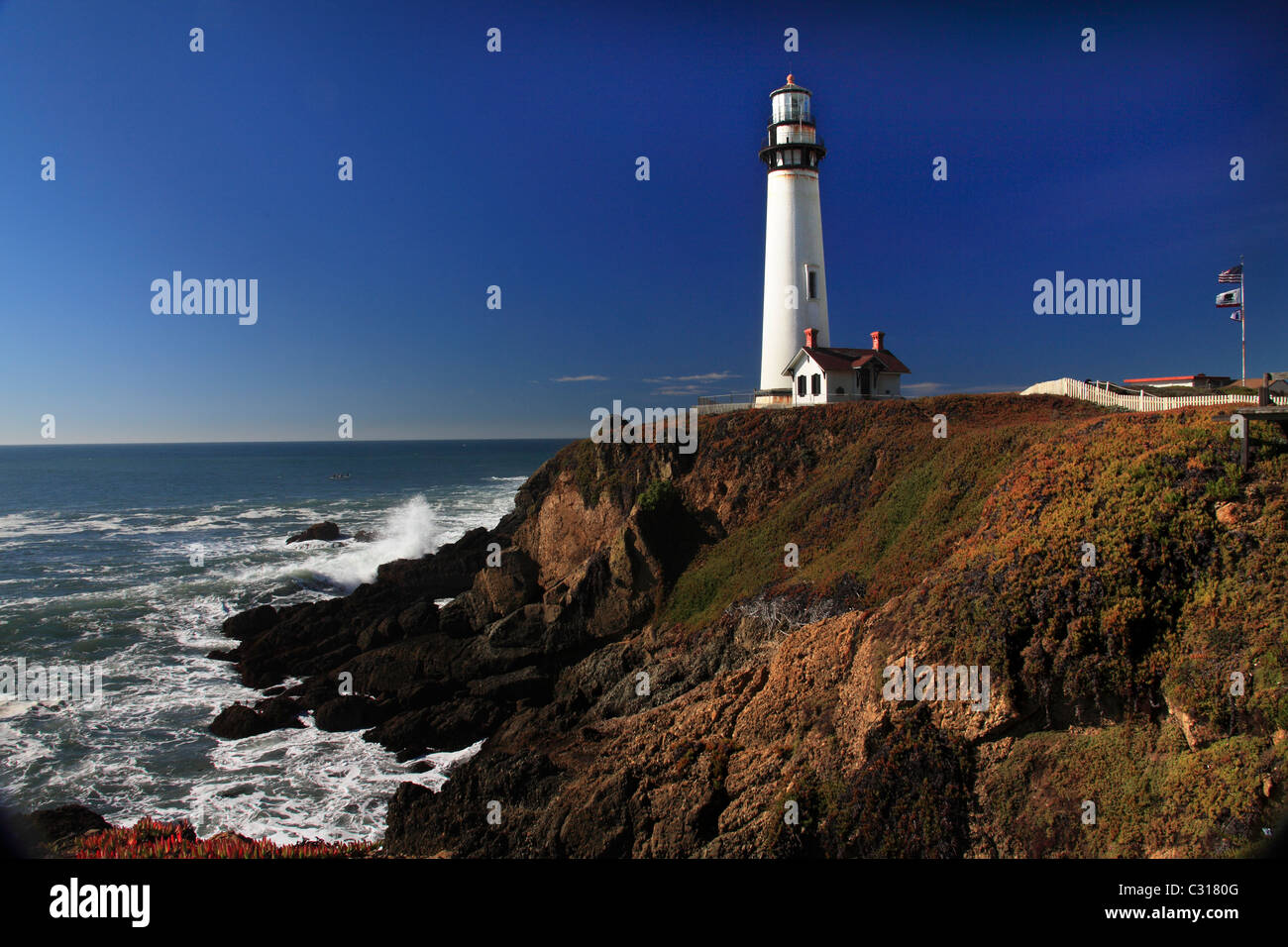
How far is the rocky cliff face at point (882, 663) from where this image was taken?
11.0 metres

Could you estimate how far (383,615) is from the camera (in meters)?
29.1

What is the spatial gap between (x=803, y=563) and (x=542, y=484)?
17.2 metres

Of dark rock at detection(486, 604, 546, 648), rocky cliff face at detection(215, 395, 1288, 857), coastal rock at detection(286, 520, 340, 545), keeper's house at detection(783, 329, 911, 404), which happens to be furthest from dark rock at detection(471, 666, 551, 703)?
coastal rock at detection(286, 520, 340, 545)

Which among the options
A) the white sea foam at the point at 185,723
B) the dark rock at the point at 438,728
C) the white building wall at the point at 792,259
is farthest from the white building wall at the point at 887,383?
the white sea foam at the point at 185,723

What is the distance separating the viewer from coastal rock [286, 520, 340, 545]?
49.7 m

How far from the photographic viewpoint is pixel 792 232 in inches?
1270

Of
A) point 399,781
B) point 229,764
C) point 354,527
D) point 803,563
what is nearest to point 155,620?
point 229,764

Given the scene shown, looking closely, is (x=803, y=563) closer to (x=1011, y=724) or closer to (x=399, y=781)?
(x=1011, y=724)

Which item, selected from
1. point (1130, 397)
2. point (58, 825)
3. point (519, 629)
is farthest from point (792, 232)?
point (58, 825)

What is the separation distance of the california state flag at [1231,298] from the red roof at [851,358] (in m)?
12.7

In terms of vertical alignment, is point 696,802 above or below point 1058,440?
below

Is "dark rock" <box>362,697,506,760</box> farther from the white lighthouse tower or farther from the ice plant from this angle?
the white lighthouse tower

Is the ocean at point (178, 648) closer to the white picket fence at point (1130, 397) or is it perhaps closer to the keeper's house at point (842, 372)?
the keeper's house at point (842, 372)
